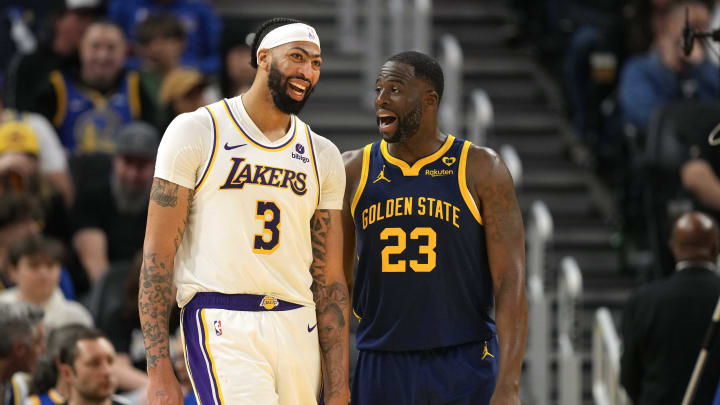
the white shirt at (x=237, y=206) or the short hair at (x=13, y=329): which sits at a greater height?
the white shirt at (x=237, y=206)

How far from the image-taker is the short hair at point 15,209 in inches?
357

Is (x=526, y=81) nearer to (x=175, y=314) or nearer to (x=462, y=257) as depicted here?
(x=175, y=314)

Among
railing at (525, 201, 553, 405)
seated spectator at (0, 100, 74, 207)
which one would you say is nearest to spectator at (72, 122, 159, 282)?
seated spectator at (0, 100, 74, 207)

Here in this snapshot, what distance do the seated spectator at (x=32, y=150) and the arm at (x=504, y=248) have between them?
4883 millimetres

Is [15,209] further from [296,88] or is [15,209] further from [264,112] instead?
[296,88]

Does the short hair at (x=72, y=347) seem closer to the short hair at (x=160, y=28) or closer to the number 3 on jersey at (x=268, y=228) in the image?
the number 3 on jersey at (x=268, y=228)

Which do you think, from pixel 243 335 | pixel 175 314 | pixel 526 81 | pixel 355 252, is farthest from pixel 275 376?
pixel 526 81

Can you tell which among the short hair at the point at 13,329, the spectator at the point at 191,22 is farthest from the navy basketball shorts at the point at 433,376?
the spectator at the point at 191,22

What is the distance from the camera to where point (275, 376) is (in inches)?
203

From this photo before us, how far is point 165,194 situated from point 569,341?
5.23m

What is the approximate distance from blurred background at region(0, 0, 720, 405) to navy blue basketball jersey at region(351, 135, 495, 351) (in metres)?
2.19

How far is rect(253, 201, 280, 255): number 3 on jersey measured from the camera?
17.0 feet

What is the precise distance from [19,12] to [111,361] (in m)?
5.97

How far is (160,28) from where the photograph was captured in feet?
35.7
